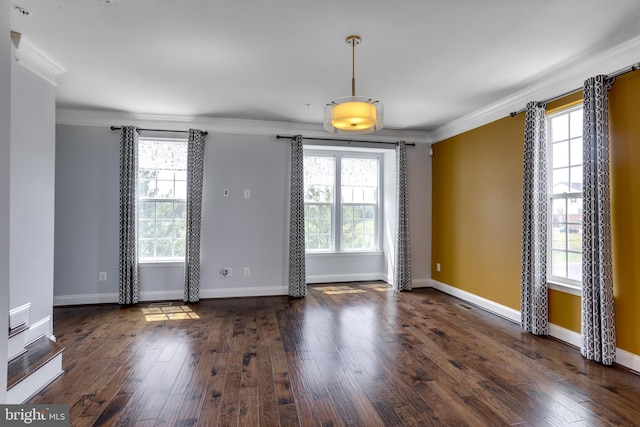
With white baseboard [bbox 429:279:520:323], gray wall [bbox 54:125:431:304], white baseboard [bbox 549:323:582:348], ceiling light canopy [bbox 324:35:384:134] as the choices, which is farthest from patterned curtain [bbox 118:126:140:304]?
white baseboard [bbox 549:323:582:348]

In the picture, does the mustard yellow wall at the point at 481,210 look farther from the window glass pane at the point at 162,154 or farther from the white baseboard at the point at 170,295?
the window glass pane at the point at 162,154

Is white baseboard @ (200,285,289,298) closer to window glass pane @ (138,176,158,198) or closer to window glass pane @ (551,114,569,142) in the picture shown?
window glass pane @ (138,176,158,198)

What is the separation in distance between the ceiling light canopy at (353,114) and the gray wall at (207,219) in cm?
267

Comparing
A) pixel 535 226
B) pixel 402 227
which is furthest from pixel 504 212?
pixel 402 227

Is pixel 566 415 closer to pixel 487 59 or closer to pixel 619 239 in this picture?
pixel 619 239

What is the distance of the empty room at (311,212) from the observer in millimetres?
2350

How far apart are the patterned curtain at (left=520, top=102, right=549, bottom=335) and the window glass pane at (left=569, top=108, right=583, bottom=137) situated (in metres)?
0.25

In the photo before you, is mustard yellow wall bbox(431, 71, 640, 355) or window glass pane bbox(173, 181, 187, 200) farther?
window glass pane bbox(173, 181, 187, 200)

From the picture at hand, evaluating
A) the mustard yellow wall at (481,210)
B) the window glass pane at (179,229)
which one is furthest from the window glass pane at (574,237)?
the window glass pane at (179,229)

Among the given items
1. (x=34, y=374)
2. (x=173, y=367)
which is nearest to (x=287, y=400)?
(x=173, y=367)

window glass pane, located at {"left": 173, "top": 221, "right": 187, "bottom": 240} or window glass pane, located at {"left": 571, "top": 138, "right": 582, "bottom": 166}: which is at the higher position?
window glass pane, located at {"left": 571, "top": 138, "right": 582, "bottom": 166}

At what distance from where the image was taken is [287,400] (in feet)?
7.63

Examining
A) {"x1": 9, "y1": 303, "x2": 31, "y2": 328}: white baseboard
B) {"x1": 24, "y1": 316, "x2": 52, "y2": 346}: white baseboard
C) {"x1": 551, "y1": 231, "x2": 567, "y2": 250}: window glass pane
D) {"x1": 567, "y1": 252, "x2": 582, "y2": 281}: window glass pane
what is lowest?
{"x1": 24, "y1": 316, "x2": 52, "y2": 346}: white baseboard

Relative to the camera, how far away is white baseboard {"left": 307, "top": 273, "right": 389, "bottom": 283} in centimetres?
608
